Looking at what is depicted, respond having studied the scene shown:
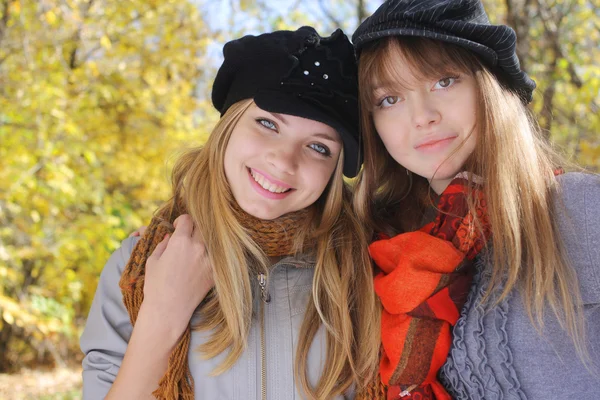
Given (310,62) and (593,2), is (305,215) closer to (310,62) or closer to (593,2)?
(310,62)

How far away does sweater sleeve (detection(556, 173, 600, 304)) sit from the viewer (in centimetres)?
151

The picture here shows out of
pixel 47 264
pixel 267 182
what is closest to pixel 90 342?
pixel 267 182

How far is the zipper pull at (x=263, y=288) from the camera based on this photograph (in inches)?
74.2

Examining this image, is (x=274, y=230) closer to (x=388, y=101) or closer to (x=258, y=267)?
(x=258, y=267)

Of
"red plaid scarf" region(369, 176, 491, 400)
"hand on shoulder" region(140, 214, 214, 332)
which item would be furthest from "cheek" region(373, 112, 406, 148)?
"hand on shoulder" region(140, 214, 214, 332)

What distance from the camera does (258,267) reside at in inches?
77.0

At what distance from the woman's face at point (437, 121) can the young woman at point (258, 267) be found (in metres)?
0.22

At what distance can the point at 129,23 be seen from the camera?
4.35 m

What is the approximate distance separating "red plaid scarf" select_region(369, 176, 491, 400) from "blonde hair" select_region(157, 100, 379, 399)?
0.09 m

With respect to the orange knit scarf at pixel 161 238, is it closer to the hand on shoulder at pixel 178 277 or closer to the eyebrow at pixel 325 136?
the hand on shoulder at pixel 178 277

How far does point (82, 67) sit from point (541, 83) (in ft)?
10.3

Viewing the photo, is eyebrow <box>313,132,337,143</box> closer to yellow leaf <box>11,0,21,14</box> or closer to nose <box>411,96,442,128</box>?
nose <box>411,96,442,128</box>

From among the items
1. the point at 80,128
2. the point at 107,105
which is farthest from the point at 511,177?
the point at 107,105

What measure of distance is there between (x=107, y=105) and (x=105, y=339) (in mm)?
3214
